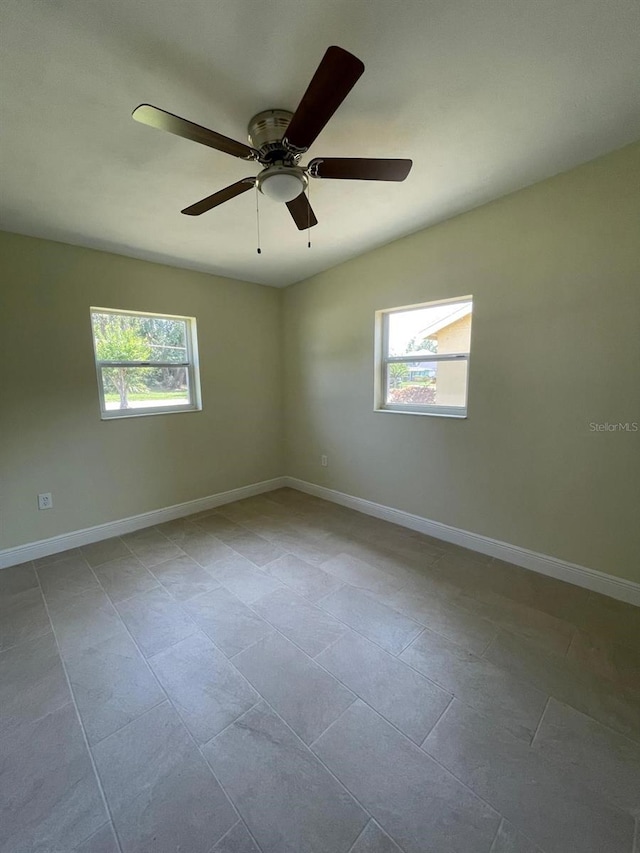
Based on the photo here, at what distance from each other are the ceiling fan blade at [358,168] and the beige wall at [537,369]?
1186 millimetres

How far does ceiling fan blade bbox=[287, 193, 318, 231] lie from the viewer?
5.43 feet

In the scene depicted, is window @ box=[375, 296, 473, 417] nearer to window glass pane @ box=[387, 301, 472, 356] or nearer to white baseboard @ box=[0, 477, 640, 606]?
window glass pane @ box=[387, 301, 472, 356]

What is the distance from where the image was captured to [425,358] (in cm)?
280

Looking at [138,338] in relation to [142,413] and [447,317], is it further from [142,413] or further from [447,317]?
[447,317]

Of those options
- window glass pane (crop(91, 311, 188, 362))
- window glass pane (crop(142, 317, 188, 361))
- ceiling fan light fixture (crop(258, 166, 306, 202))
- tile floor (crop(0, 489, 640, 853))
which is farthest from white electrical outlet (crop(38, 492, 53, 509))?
ceiling fan light fixture (crop(258, 166, 306, 202))

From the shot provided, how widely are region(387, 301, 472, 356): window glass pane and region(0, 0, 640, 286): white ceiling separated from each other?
2.42ft

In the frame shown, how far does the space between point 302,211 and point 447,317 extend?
1.45 metres

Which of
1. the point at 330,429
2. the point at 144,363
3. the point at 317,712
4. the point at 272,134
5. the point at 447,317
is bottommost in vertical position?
the point at 317,712

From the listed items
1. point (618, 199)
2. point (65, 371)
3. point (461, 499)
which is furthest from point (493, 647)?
point (65, 371)

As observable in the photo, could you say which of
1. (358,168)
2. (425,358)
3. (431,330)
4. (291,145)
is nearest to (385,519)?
(425,358)

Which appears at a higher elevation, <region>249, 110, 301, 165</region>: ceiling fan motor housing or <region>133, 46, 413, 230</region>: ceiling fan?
<region>249, 110, 301, 165</region>: ceiling fan motor housing

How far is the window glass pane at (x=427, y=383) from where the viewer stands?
2613 mm

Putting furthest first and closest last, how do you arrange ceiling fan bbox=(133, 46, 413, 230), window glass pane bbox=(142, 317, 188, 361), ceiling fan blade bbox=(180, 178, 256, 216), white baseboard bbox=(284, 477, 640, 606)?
window glass pane bbox=(142, 317, 188, 361)
white baseboard bbox=(284, 477, 640, 606)
ceiling fan blade bbox=(180, 178, 256, 216)
ceiling fan bbox=(133, 46, 413, 230)

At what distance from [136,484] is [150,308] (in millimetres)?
1604
